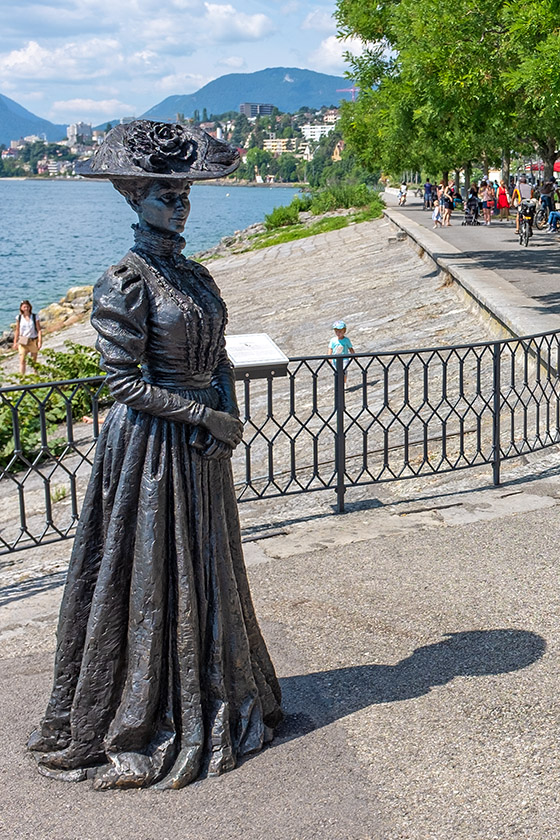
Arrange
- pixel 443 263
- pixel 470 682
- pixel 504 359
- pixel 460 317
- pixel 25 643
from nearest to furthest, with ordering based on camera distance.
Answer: pixel 470 682 → pixel 25 643 → pixel 504 359 → pixel 460 317 → pixel 443 263

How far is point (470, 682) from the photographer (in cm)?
492

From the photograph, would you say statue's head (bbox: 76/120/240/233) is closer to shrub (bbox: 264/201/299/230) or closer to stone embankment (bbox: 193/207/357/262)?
stone embankment (bbox: 193/207/357/262)

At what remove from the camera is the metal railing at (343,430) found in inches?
309

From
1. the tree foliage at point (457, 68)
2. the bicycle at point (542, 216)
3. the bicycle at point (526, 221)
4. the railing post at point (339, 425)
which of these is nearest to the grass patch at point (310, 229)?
the bicycle at point (542, 216)

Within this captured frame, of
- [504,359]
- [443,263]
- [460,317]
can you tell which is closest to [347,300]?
[443,263]

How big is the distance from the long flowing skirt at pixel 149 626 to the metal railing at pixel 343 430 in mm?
2654

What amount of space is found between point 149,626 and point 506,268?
18906 millimetres

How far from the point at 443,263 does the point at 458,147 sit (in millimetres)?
3885

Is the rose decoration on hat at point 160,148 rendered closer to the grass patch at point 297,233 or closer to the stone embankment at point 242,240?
the grass patch at point 297,233

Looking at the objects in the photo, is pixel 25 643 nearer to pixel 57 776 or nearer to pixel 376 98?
pixel 57 776

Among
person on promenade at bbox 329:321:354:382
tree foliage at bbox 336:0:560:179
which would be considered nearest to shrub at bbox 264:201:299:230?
tree foliage at bbox 336:0:560:179

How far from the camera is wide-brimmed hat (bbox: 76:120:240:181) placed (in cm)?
388

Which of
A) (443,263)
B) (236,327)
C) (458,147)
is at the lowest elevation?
(236,327)

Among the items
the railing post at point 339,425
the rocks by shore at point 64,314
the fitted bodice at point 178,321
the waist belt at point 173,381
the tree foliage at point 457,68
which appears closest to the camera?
the fitted bodice at point 178,321
